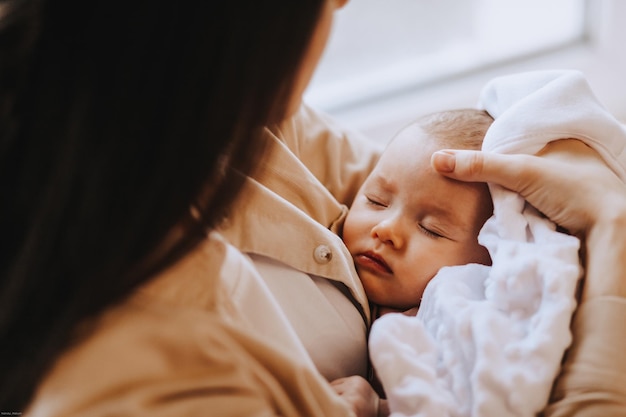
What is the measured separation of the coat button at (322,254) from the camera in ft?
3.02

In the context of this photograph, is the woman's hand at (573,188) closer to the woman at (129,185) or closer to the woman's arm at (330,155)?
the woman's arm at (330,155)

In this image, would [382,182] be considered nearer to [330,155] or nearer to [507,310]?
[330,155]

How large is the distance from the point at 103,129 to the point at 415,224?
0.57 meters

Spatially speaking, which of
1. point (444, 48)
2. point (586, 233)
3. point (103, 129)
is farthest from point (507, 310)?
point (444, 48)

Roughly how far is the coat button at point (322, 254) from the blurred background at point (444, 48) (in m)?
0.98

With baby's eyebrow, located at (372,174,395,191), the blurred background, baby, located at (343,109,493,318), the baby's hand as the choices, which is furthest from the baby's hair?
the blurred background

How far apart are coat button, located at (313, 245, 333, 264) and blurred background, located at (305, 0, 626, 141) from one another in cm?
98

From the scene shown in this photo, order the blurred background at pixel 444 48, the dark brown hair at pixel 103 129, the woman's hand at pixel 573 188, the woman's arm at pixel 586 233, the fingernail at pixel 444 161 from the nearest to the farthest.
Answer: the dark brown hair at pixel 103 129 → the woman's arm at pixel 586 233 → the woman's hand at pixel 573 188 → the fingernail at pixel 444 161 → the blurred background at pixel 444 48

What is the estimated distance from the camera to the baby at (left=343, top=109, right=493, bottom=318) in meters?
1.03

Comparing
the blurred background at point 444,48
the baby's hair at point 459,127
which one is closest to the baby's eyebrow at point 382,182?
the baby's hair at point 459,127

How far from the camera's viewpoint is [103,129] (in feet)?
2.00

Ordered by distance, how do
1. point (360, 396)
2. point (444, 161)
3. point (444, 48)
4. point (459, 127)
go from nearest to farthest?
point (360, 396)
point (444, 161)
point (459, 127)
point (444, 48)

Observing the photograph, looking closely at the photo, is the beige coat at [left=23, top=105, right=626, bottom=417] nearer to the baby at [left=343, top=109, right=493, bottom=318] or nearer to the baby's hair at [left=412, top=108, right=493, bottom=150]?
the baby at [left=343, top=109, right=493, bottom=318]

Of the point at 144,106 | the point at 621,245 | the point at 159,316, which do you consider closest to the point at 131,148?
the point at 144,106
